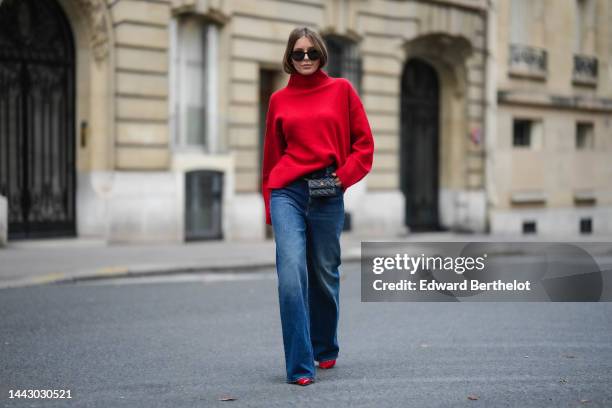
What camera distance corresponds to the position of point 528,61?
22.8 meters

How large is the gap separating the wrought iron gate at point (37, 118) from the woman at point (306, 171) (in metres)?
9.84

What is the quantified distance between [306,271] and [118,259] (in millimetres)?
7818

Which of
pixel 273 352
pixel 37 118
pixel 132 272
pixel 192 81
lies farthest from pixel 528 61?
pixel 273 352

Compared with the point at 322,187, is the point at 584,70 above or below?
above

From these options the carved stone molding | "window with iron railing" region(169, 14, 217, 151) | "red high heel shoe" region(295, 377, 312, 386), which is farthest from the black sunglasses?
"window with iron railing" region(169, 14, 217, 151)

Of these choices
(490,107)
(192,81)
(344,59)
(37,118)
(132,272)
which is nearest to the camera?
(132,272)

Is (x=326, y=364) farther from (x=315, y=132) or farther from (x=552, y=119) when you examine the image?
(x=552, y=119)

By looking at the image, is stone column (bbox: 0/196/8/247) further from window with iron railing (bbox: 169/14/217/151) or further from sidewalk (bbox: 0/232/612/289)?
window with iron railing (bbox: 169/14/217/151)

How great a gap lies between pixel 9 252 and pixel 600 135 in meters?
17.8

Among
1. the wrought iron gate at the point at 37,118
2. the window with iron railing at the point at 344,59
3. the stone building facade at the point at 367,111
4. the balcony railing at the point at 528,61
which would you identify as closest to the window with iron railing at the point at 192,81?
the stone building facade at the point at 367,111

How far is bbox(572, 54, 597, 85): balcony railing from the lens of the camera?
24328 mm

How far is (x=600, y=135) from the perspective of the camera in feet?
82.3

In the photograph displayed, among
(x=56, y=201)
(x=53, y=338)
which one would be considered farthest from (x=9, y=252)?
(x=53, y=338)

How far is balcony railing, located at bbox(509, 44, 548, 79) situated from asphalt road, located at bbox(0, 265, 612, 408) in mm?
14688
